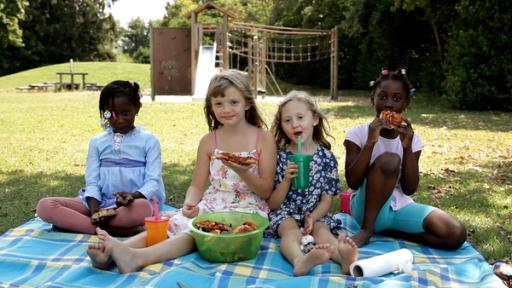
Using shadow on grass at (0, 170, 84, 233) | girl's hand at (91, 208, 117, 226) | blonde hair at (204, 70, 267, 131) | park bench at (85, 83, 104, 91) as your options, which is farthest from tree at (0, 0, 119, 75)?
blonde hair at (204, 70, 267, 131)

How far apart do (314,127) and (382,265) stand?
1.14 metres

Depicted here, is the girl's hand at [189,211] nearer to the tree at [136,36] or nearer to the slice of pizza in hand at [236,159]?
the slice of pizza in hand at [236,159]

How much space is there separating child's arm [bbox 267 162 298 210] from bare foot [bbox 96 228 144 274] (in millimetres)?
943

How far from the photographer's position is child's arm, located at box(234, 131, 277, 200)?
128 inches

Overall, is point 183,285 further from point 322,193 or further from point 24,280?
point 322,193

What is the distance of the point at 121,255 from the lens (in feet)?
9.09

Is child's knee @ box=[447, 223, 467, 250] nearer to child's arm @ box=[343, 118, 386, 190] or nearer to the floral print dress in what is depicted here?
child's arm @ box=[343, 118, 386, 190]

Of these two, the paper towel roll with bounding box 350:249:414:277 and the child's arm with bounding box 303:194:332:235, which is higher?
the child's arm with bounding box 303:194:332:235

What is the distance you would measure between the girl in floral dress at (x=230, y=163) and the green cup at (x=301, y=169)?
24cm

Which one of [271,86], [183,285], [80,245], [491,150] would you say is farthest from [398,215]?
[271,86]

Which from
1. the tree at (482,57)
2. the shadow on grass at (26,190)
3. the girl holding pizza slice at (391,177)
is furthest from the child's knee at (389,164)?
the tree at (482,57)

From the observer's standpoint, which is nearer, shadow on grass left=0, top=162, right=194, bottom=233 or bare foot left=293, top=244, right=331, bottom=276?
bare foot left=293, top=244, right=331, bottom=276

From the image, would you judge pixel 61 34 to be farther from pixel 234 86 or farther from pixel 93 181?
pixel 234 86

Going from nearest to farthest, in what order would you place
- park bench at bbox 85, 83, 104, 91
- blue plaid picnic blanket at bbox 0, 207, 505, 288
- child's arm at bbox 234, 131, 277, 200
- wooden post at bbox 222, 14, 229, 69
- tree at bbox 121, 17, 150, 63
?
1. blue plaid picnic blanket at bbox 0, 207, 505, 288
2. child's arm at bbox 234, 131, 277, 200
3. wooden post at bbox 222, 14, 229, 69
4. park bench at bbox 85, 83, 104, 91
5. tree at bbox 121, 17, 150, 63
